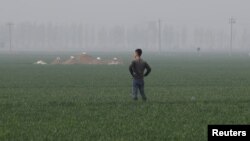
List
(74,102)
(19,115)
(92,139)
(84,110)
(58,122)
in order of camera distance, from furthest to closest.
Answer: (74,102)
(84,110)
(19,115)
(58,122)
(92,139)

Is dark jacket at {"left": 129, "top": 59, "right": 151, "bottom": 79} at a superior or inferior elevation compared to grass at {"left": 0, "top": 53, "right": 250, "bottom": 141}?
superior

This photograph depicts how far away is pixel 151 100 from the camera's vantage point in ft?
74.1

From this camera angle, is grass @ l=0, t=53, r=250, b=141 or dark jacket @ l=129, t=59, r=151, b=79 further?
dark jacket @ l=129, t=59, r=151, b=79

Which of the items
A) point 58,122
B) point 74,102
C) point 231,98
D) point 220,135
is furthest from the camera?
point 231,98

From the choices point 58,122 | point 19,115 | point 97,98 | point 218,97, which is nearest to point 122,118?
point 58,122

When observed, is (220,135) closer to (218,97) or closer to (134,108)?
(134,108)

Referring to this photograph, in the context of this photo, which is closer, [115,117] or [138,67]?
[115,117]

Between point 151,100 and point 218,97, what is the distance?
132 inches

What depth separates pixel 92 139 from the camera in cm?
1334

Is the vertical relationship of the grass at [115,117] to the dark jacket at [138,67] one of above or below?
below

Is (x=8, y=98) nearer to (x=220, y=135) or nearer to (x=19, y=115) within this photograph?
(x=19, y=115)

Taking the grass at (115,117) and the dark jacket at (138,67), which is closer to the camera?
the grass at (115,117)

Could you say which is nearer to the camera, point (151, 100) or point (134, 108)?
point (134, 108)

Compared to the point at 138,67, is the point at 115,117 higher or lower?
lower
